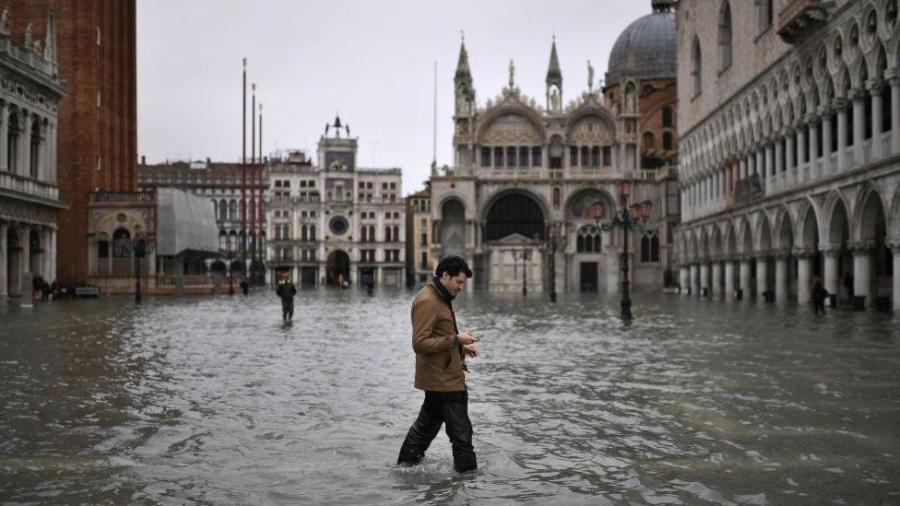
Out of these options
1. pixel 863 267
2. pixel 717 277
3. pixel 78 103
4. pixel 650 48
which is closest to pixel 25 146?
pixel 78 103

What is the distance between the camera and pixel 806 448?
7.57 metres

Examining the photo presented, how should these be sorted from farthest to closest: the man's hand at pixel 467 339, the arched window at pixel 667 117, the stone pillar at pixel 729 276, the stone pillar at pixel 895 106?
the arched window at pixel 667 117
the stone pillar at pixel 729 276
the stone pillar at pixel 895 106
the man's hand at pixel 467 339

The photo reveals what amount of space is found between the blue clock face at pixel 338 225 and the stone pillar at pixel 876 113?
285 feet

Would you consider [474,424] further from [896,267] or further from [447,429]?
[896,267]

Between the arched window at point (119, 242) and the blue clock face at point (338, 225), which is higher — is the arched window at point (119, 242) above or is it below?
below

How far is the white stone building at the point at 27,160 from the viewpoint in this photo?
41.0 m

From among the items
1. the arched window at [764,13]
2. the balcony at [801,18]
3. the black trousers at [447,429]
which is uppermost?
the arched window at [764,13]

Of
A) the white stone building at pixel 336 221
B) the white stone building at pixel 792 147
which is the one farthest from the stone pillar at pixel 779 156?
the white stone building at pixel 336 221

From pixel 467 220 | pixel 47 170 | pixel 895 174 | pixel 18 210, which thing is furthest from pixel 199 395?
pixel 467 220

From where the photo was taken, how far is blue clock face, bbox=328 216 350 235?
4407 inches

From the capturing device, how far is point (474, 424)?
8.95m

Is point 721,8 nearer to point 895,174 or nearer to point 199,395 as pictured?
point 895,174

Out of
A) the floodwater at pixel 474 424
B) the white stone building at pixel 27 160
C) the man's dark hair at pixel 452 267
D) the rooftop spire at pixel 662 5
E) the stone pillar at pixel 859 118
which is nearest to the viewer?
the floodwater at pixel 474 424

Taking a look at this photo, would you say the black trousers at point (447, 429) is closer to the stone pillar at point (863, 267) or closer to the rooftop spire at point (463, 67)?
the stone pillar at point (863, 267)
